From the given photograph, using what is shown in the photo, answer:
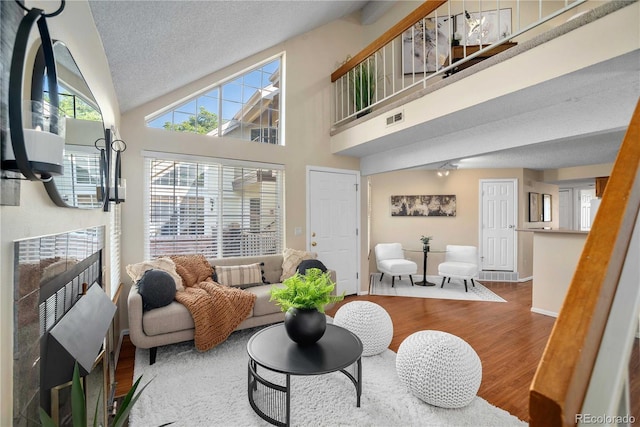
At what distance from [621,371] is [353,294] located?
460 cm

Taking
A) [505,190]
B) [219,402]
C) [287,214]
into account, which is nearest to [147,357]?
[219,402]

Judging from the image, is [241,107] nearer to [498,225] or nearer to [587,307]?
[587,307]

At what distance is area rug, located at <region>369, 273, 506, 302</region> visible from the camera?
4.82 metres

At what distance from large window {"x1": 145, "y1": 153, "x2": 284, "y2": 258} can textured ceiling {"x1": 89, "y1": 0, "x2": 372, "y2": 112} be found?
2.93ft

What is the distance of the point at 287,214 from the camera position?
4.35m

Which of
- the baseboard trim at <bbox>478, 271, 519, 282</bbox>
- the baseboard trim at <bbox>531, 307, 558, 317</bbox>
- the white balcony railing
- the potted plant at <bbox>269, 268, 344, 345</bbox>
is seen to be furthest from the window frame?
the baseboard trim at <bbox>478, 271, 519, 282</bbox>

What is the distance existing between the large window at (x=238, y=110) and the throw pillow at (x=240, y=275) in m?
1.75

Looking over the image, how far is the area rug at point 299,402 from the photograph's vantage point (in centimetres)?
188

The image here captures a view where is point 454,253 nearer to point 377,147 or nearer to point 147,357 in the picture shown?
point 377,147

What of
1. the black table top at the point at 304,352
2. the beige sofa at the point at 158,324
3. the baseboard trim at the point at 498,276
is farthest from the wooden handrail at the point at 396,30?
the baseboard trim at the point at 498,276

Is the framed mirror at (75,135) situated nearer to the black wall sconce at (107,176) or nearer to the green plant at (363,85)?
the black wall sconce at (107,176)

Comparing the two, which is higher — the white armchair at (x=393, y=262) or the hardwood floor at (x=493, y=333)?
the white armchair at (x=393, y=262)

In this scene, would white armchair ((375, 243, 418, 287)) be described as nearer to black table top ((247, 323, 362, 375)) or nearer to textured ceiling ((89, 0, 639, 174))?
textured ceiling ((89, 0, 639, 174))

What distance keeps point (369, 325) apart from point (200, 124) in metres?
3.16
